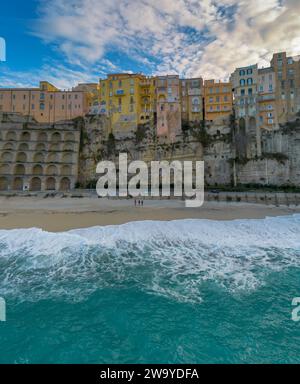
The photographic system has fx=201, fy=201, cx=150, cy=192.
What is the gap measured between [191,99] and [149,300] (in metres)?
Answer: 42.1

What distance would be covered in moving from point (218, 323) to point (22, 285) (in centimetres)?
587

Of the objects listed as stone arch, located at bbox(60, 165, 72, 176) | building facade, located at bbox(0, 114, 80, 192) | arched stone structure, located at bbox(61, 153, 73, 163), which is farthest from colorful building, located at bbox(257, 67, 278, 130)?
stone arch, located at bbox(60, 165, 72, 176)

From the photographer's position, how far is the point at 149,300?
5.60 meters

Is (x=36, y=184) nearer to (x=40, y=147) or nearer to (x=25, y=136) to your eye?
(x=40, y=147)

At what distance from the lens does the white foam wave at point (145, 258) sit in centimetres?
636

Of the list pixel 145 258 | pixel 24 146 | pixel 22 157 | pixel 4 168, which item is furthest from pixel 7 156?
pixel 145 258

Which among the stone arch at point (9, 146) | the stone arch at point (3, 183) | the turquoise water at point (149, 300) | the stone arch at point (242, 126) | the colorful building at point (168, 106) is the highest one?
the colorful building at point (168, 106)

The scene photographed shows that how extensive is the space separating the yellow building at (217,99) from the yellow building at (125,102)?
1116 cm

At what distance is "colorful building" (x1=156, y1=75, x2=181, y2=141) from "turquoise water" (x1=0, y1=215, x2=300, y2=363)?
30280mm

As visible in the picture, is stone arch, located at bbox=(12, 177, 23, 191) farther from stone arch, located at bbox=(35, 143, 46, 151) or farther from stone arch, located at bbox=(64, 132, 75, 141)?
stone arch, located at bbox=(64, 132, 75, 141)

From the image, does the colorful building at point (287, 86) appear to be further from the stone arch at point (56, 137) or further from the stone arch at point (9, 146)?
the stone arch at point (9, 146)

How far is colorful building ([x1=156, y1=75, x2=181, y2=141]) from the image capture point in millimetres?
37438

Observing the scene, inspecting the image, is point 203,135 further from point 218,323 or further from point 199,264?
point 218,323

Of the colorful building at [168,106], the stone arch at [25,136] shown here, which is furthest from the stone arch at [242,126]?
the stone arch at [25,136]
